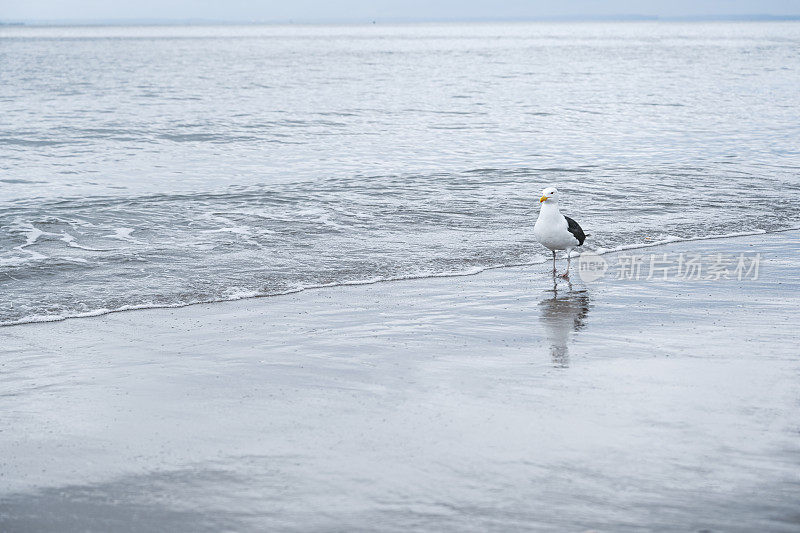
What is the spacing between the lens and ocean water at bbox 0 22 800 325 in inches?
401

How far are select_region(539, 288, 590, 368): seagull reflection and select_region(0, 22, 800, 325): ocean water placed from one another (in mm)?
1701

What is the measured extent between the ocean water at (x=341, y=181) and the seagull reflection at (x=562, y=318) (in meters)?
1.70

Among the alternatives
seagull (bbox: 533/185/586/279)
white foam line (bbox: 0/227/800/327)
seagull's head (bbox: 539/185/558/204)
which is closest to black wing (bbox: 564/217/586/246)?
seagull (bbox: 533/185/586/279)

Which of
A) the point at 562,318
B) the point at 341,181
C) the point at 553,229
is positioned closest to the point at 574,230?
the point at 553,229

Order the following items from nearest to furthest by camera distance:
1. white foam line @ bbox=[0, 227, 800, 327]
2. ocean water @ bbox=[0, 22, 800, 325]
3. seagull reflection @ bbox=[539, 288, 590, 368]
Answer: seagull reflection @ bbox=[539, 288, 590, 368]
white foam line @ bbox=[0, 227, 800, 327]
ocean water @ bbox=[0, 22, 800, 325]

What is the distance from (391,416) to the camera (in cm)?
511

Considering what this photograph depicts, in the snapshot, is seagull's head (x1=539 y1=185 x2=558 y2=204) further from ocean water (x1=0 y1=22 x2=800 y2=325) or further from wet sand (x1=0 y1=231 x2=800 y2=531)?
wet sand (x1=0 y1=231 x2=800 y2=531)

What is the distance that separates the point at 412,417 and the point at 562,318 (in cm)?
288

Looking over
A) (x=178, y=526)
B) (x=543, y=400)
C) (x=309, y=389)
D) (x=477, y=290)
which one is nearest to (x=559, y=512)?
(x=543, y=400)

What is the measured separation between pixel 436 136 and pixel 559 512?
21.7m

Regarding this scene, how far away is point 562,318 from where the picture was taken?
757cm

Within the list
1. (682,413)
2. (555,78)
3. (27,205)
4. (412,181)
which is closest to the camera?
(682,413)

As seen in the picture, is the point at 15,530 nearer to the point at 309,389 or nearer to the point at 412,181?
the point at 309,389

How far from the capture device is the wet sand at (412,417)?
13.1ft
